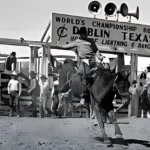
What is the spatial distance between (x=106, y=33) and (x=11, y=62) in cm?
495

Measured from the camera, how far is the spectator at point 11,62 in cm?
1714

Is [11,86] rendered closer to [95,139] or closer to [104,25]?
[104,25]

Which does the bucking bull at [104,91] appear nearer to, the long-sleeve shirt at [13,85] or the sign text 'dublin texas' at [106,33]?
the long-sleeve shirt at [13,85]

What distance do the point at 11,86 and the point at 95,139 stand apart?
8163 millimetres

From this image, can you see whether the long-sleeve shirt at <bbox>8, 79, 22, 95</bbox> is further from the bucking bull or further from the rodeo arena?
the bucking bull

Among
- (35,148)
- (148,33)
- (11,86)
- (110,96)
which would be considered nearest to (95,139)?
(110,96)

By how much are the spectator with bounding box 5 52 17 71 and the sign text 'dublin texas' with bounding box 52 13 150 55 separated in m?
2.05

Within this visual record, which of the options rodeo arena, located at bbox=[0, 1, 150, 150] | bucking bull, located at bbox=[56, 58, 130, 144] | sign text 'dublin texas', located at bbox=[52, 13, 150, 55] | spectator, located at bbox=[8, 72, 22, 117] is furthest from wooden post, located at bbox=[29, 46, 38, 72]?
bucking bull, located at bbox=[56, 58, 130, 144]

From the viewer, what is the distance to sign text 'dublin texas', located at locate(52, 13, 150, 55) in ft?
62.2

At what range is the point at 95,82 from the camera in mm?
9125

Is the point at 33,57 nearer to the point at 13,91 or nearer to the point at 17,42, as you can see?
the point at 17,42

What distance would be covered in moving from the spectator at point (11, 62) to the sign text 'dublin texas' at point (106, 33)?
2.05 meters

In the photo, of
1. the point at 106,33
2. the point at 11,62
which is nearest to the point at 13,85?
the point at 11,62

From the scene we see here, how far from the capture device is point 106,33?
2016 centimetres
